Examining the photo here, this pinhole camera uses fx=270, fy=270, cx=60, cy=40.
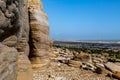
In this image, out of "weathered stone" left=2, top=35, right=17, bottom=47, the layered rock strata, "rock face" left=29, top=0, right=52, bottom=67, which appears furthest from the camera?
"rock face" left=29, top=0, right=52, bottom=67

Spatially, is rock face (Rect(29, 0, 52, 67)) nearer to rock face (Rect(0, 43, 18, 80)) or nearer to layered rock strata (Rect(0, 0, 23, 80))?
layered rock strata (Rect(0, 0, 23, 80))

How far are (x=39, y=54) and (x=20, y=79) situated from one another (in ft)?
17.8

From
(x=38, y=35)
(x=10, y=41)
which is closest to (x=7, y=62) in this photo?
(x=10, y=41)

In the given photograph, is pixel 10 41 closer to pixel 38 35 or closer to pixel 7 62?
pixel 7 62

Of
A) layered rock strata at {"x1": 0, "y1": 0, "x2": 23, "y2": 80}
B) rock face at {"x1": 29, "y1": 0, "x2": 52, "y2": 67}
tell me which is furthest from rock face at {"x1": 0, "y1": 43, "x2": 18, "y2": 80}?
rock face at {"x1": 29, "y1": 0, "x2": 52, "y2": 67}

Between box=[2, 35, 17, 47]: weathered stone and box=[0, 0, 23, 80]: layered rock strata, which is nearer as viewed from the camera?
box=[0, 0, 23, 80]: layered rock strata

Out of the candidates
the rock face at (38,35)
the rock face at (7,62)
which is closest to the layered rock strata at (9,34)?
the rock face at (7,62)

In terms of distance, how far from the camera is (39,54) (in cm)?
1655

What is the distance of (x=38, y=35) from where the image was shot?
1628 cm

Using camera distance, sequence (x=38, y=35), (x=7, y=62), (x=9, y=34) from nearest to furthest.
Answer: (x=7, y=62) < (x=9, y=34) < (x=38, y=35)

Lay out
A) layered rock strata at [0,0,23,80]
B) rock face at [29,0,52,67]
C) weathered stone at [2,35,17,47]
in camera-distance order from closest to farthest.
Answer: layered rock strata at [0,0,23,80]
weathered stone at [2,35,17,47]
rock face at [29,0,52,67]

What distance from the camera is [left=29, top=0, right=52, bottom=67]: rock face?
16.0 meters

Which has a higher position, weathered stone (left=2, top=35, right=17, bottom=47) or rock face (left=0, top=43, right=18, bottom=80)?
weathered stone (left=2, top=35, right=17, bottom=47)

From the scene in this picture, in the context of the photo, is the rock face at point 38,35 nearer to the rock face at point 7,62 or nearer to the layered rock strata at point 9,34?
the layered rock strata at point 9,34
